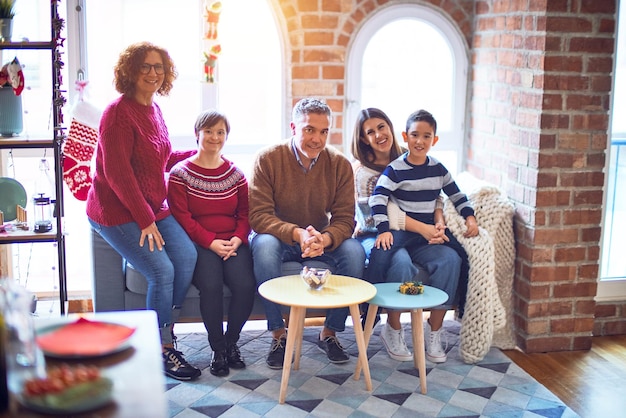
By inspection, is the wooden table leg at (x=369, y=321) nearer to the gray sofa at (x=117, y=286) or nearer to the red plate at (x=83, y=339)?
the gray sofa at (x=117, y=286)

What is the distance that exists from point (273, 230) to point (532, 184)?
3.87ft

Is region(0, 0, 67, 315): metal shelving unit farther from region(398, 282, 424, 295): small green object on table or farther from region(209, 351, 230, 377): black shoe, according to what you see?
region(398, 282, 424, 295): small green object on table

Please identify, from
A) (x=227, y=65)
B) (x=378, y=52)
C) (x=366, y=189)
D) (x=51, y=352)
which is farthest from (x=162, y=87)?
(x=51, y=352)

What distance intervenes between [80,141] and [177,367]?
1127mm

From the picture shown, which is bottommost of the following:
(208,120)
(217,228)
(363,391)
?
(363,391)

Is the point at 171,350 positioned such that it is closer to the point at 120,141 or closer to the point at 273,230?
the point at 273,230

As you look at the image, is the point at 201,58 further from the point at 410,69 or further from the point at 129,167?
the point at 410,69

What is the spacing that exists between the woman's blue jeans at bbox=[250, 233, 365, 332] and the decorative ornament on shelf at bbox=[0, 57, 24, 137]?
1163 mm

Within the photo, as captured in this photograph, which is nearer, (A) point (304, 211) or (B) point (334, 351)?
(B) point (334, 351)

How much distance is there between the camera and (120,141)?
10.0ft

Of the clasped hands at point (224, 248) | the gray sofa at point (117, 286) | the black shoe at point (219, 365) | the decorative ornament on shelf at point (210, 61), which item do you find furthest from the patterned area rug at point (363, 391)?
the decorative ornament on shelf at point (210, 61)

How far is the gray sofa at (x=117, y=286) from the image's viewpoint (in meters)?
3.24

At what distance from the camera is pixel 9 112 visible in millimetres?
3357

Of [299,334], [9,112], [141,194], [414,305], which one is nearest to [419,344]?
[414,305]
